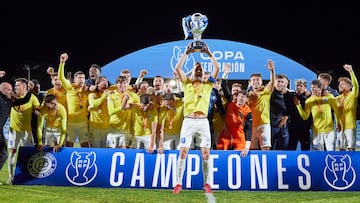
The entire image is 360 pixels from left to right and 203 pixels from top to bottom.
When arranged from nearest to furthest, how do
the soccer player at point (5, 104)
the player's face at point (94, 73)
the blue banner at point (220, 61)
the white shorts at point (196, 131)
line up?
the white shorts at point (196, 131) → the soccer player at point (5, 104) → the player's face at point (94, 73) → the blue banner at point (220, 61)

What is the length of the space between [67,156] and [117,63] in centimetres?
908

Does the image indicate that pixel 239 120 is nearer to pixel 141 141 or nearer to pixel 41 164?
pixel 141 141

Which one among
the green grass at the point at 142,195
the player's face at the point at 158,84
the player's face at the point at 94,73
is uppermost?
the player's face at the point at 94,73

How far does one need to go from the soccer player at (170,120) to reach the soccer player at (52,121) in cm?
177

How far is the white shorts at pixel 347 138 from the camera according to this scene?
9086 millimetres

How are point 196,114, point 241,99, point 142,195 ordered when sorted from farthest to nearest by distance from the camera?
1. point 241,99
2. point 196,114
3. point 142,195

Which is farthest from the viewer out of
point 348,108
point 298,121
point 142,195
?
point 298,121

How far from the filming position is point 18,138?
8586 millimetres

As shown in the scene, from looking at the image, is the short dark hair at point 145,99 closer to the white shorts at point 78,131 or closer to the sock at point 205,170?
the white shorts at point 78,131

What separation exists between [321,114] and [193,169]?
Answer: 2900 millimetres

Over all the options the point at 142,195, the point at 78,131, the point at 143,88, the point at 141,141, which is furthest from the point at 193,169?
the point at 78,131

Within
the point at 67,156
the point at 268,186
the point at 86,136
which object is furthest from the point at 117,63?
the point at 268,186

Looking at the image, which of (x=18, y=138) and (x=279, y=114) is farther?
(x=279, y=114)

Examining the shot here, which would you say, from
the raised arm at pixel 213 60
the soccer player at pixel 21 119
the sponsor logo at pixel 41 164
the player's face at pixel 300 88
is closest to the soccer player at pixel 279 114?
the player's face at pixel 300 88
